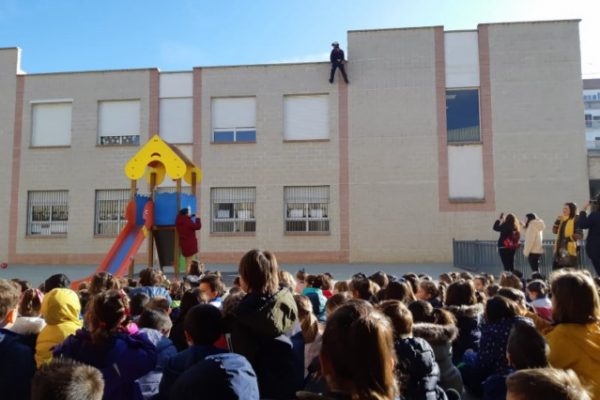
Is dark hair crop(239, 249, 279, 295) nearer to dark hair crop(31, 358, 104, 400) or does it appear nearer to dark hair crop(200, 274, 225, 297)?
dark hair crop(31, 358, 104, 400)

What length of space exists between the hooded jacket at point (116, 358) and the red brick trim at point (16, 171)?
20.5m

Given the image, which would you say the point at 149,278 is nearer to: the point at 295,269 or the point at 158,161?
the point at 158,161

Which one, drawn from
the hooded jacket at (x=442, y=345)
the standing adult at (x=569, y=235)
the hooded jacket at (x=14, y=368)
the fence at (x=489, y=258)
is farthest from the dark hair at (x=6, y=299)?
the fence at (x=489, y=258)

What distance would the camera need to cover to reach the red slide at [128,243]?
38.2 ft

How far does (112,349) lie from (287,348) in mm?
1002

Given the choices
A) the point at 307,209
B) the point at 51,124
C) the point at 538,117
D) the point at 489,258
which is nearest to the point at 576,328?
the point at 489,258

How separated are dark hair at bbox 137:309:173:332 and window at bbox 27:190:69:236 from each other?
18.7 m

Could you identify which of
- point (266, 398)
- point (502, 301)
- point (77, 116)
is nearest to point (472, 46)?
point (77, 116)

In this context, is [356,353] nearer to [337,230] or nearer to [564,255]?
[564,255]

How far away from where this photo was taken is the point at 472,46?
1966 cm

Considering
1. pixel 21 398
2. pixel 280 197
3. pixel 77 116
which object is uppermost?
pixel 77 116

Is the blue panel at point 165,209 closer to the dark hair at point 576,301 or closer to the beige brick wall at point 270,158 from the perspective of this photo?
the beige brick wall at point 270,158

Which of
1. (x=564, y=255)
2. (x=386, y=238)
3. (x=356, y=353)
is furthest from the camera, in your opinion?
(x=386, y=238)

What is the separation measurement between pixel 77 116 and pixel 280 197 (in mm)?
9313
